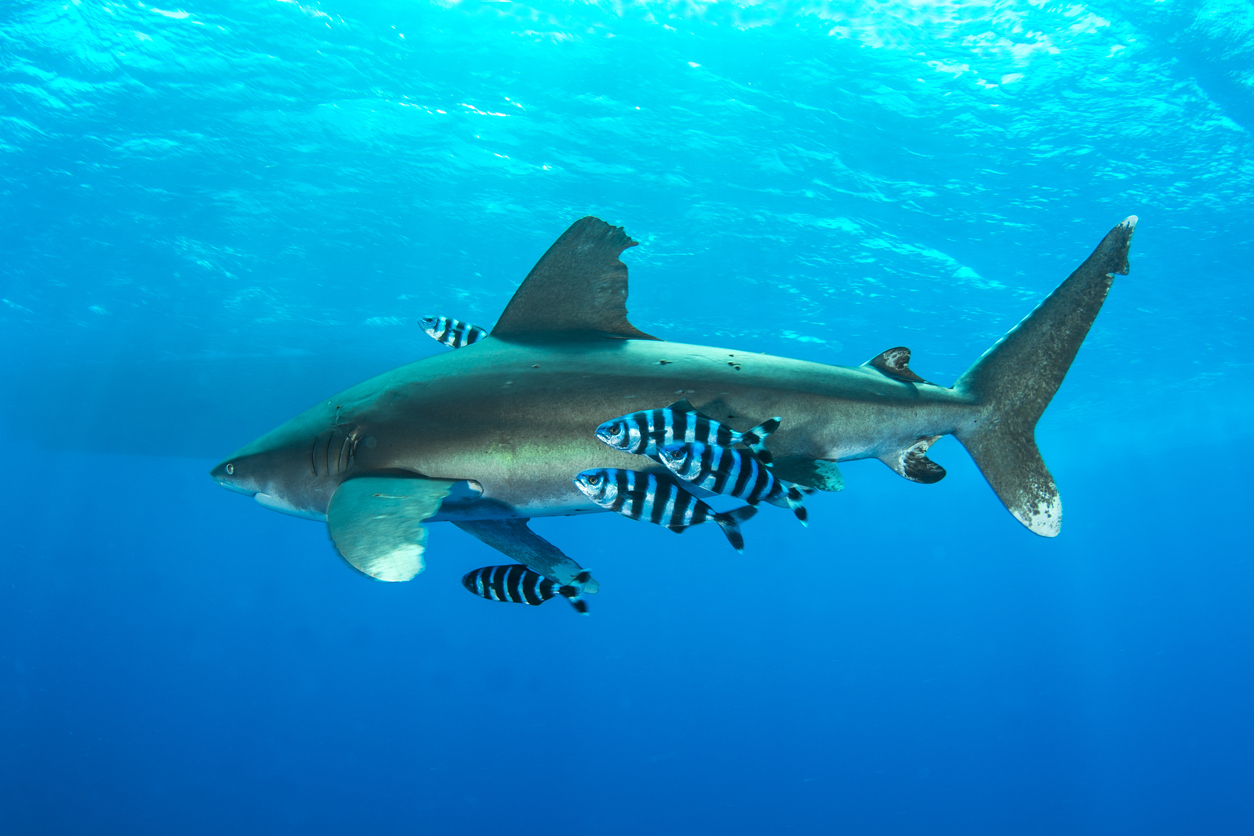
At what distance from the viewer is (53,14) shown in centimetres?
1273

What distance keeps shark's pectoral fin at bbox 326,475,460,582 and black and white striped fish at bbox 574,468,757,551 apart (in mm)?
699

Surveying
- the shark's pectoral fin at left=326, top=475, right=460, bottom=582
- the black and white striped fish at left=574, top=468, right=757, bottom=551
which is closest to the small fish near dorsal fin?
the black and white striped fish at left=574, top=468, right=757, bottom=551

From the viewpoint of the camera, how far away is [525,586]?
3.78 meters

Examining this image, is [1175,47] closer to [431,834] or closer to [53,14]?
[53,14]

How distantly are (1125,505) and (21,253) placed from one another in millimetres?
147925

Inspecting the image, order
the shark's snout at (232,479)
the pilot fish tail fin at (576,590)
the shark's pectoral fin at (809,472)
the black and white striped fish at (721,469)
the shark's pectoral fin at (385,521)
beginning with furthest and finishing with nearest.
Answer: the pilot fish tail fin at (576,590) → the shark's snout at (232,479) → the shark's pectoral fin at (809,472) → the black and white striped fish at (721,469) → the shark's pectoral fin at (385,521)

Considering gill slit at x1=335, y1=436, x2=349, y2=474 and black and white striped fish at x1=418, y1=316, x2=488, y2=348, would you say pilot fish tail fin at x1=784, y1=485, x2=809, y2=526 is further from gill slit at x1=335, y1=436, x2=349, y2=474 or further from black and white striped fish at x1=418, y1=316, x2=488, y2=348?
black and white striped fish at x1=418, y1=316, x2=488, y2=348

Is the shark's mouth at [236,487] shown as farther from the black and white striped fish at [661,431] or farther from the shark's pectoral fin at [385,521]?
the black and white striped fish at [661,431]

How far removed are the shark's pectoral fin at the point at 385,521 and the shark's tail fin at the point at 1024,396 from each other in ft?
9.42

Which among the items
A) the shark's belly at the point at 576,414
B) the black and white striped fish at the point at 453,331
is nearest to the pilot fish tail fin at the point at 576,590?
the shark's belly at the point at 576,414

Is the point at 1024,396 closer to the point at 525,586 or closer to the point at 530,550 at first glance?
the point at 530,550

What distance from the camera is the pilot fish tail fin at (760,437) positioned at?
105 inches

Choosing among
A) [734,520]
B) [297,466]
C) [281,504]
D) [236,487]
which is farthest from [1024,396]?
[236,487]

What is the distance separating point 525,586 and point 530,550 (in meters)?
0.24
